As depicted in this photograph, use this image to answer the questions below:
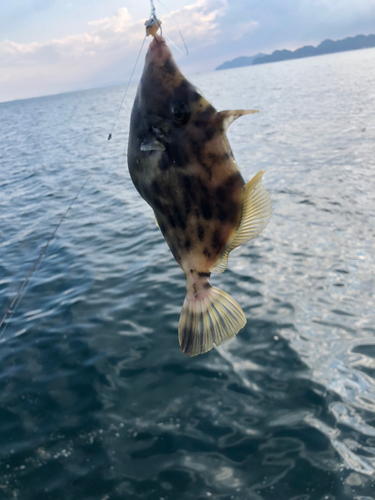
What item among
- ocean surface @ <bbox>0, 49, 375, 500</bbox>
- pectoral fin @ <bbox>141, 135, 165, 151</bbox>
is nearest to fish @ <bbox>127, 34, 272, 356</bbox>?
pectoral fin @ <bbox>141, 135, 165, 151</bbox>

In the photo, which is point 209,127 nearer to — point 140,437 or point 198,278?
point 198,278

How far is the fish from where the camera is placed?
70.5 inches

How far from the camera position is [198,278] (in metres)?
2.07

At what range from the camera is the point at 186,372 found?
250 inches

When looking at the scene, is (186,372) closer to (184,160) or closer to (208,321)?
(208,321)

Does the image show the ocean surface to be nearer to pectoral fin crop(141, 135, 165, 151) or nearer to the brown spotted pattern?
the brown spotted pattern

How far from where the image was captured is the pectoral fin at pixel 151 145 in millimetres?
1840

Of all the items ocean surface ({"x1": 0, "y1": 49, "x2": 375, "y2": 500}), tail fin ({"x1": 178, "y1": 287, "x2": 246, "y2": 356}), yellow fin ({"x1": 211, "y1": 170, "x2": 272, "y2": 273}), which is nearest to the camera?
yellow fin ({"x1": 211, "y1": 170, "x2": 272, "y2": 273})

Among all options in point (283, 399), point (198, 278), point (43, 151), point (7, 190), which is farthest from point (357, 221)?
point (43, 151)

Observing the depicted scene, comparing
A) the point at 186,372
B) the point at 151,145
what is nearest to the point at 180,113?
the point at 151,145

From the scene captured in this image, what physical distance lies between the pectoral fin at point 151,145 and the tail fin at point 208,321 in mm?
785

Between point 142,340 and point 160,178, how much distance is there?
571 centimetres

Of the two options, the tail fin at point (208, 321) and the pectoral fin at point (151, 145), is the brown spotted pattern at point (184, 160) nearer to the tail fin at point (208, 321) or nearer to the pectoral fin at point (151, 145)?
the pectoral fin at point (151, 145)

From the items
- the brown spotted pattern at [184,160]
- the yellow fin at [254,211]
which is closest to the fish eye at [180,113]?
the brown spotted pattern at [184,160]
